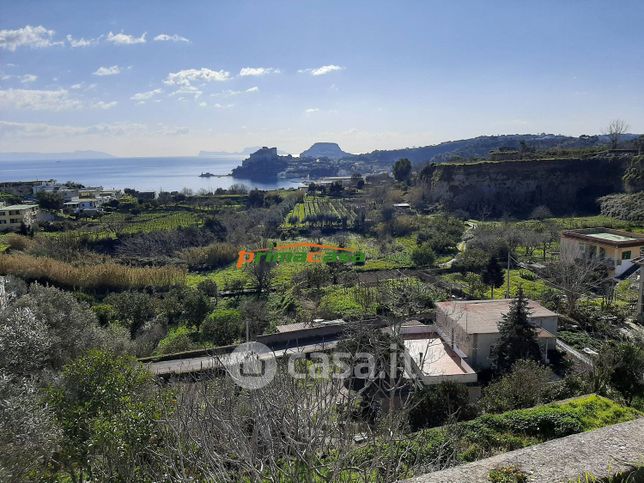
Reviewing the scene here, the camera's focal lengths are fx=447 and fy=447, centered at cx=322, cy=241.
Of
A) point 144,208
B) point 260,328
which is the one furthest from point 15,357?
point 144,208

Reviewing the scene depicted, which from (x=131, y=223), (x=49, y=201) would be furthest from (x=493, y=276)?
(x=49, y=201)

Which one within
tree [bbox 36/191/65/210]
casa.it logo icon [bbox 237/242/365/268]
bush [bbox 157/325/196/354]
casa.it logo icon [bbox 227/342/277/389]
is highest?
tree [bbox 36/191/65/210]

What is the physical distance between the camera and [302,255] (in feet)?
92.6

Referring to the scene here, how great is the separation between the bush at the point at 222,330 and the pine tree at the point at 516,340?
323 inches

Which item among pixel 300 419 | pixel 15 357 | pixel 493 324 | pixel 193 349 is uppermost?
pixel 300 419

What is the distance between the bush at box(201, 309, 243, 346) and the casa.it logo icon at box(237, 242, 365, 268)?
31.9ft

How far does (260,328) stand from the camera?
52.7 ft

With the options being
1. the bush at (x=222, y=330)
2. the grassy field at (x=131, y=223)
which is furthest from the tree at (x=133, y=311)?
the grassy field at (x=131, y=223)

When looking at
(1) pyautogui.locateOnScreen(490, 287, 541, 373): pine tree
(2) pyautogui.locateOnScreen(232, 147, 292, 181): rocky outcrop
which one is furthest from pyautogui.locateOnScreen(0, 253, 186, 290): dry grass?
(2) pyautogui.locateOnScreen(232, 147, 292, 181): rocky outcrop

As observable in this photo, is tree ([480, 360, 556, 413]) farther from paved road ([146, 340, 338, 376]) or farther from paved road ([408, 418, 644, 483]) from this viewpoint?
paved road ([146, 340, 338, 376])

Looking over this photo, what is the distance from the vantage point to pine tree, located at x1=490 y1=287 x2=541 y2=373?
11.4 metres

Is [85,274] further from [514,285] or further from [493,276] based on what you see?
[514,285]

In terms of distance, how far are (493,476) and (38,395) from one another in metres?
6.32

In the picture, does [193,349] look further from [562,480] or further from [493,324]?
[562,480]
